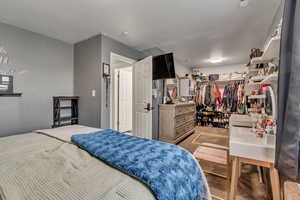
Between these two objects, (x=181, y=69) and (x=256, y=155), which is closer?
(x=256, y=155)

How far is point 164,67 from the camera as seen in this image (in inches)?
113

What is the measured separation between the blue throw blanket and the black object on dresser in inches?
77.2

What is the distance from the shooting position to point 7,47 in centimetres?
219

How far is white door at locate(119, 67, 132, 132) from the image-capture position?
3914 millimetres

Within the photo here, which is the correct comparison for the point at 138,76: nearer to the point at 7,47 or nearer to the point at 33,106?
the point at 33,106

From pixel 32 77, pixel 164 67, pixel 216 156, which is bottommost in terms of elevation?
pixel 216 156

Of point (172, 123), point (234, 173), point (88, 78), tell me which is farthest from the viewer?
point (172, 123)

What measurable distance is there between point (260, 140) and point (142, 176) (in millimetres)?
1063

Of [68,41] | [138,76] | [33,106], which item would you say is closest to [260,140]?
[138,76]

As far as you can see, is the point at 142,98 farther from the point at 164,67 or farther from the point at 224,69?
the point at 224,69

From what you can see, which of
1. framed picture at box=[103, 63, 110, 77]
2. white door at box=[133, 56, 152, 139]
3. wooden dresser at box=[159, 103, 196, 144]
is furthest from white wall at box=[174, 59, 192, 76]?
framed picture at box=[103, 63, 110, 77]

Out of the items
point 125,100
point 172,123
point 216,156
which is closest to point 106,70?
point 125,100

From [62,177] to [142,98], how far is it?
223 cm

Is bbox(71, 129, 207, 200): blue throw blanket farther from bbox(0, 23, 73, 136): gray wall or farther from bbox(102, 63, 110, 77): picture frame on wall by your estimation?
bbox(0, 23, 73, 136): gray wall
